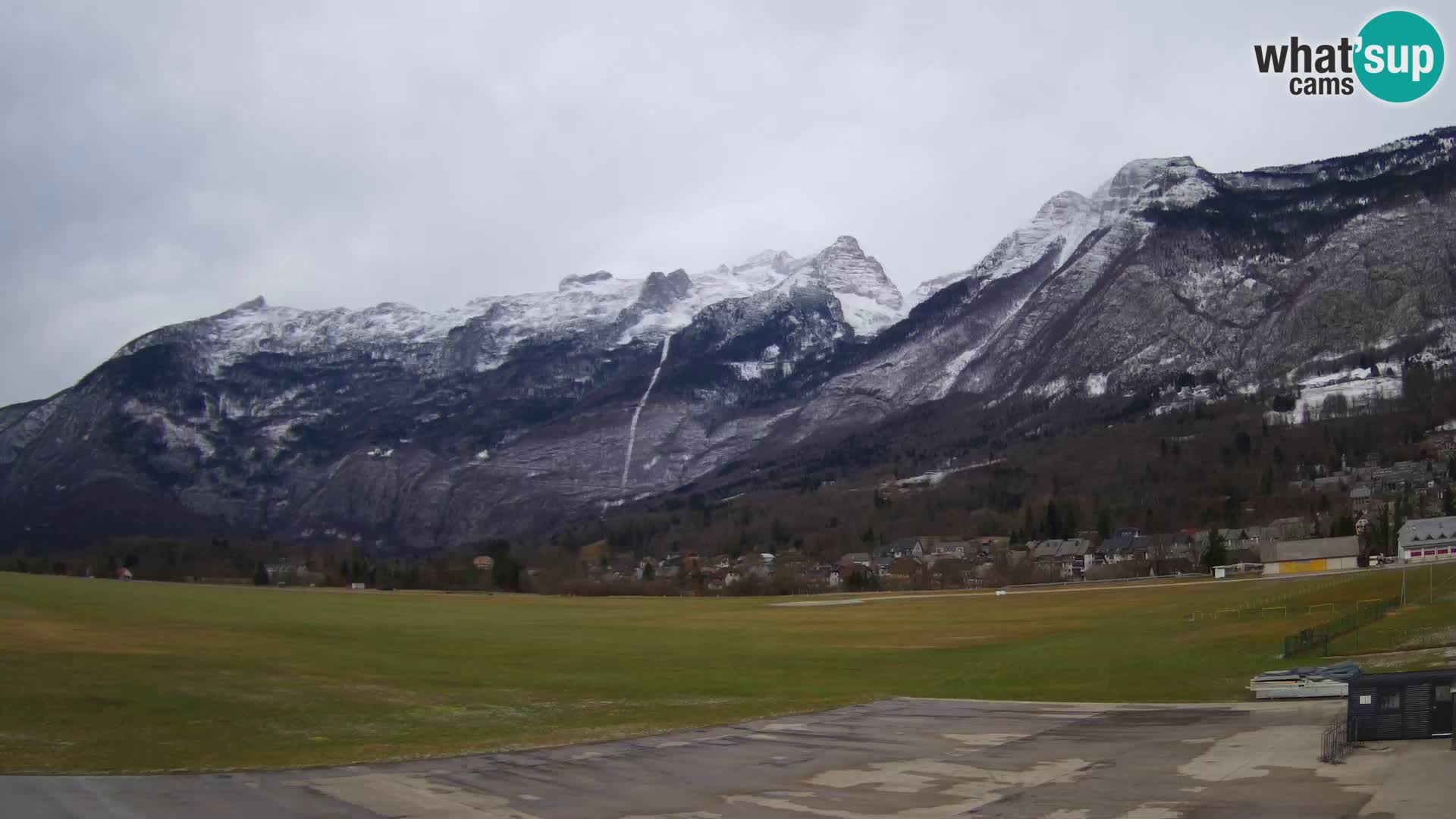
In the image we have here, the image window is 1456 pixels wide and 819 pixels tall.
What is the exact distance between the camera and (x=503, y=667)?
209 feet

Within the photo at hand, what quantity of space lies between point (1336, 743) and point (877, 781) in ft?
42.2

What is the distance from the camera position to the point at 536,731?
137 ft

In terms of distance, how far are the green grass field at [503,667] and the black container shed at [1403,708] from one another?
11341 millimetres

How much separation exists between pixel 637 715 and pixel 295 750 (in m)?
14.5

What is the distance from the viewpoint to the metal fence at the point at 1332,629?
2077 inches

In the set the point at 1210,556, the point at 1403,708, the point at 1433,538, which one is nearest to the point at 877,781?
the point at 1403,708

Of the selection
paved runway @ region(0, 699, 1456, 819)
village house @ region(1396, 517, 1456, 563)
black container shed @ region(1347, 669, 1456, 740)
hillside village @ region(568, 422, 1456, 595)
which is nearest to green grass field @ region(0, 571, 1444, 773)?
paved runway @ region(0, 699, 1456, 819)

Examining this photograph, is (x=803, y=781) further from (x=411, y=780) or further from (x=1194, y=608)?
(x=1194, y=608)

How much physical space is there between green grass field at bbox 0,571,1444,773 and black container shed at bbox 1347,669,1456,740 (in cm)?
1134

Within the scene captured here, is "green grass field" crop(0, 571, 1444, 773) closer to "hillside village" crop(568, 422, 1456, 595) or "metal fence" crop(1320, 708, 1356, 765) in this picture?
"metal fence" crop(1320, 708, 1356, 765)

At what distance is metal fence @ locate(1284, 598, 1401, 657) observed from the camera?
173ft

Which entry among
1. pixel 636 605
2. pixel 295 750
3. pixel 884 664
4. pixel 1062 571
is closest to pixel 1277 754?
pixel 295 750

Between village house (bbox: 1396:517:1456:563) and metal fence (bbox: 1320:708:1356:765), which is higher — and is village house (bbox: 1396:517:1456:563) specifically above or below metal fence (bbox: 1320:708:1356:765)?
above

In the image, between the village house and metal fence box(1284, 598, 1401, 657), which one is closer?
metal fence box(1284, 598, 1401, 657)
